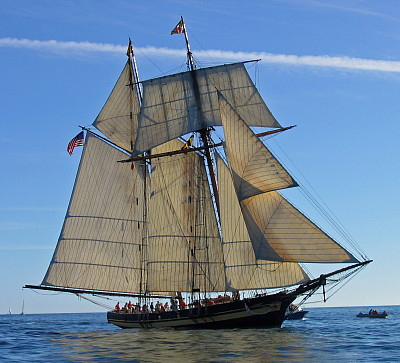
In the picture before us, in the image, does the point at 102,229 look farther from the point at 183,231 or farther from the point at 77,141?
the point at 77,141

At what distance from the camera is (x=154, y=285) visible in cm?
6244

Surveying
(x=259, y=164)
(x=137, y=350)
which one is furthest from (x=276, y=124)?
(x=137, y=350)

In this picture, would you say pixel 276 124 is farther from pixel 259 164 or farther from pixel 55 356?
pixel 55 356

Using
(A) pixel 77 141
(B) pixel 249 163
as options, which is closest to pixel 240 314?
(B) pixel 249 163

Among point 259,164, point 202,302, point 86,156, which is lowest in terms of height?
point 202,302

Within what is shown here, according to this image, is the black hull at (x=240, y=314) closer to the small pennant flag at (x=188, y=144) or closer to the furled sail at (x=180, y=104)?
the small pennant flag at (x=188, y=144)

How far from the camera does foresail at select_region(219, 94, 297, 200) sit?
50.4 metres

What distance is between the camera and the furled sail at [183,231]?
60.2 m

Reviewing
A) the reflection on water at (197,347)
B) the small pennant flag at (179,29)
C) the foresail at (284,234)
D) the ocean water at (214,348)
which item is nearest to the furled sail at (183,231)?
the reflection on water at (197,347)

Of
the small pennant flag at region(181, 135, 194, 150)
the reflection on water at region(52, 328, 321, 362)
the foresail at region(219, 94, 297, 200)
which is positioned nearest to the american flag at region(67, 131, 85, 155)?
the small pennant flag at region(181, 135, 194, 150)

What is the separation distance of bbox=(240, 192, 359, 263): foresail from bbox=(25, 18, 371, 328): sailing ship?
242cm

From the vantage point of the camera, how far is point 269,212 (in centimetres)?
5109

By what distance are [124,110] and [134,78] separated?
3440 mm

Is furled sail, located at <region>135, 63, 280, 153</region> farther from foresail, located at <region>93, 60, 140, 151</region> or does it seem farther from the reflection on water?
the reflection on water
